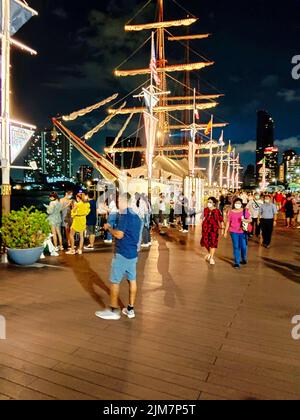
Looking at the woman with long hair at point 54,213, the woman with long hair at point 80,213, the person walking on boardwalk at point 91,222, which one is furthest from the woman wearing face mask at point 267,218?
the woman with long hair at point 54,213

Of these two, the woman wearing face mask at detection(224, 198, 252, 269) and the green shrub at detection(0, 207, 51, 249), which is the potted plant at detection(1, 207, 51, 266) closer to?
the green shrub at detection(0, 207, 51, 249)

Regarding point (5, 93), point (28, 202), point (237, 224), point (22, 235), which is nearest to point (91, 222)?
point (22, 235)

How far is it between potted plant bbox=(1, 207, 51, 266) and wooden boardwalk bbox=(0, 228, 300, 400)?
0.43 meters

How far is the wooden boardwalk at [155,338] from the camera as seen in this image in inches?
130

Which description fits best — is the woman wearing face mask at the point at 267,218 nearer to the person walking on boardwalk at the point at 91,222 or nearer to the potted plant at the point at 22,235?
the person walking on boardwalk at the point at 91,222

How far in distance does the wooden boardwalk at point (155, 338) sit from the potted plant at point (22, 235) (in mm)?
429

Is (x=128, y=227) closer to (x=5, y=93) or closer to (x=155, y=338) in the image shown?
(x=155, y=338)

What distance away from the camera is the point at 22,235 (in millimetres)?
8320

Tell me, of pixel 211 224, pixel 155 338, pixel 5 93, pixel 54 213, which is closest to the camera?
pixel 155 338

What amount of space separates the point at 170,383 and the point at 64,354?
1301 mm

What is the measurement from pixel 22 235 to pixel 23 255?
0.48 metres

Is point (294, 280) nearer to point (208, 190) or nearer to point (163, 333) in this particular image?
point (163, 333)

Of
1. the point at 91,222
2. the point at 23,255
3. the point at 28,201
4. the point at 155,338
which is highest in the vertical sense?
the point at 28,201

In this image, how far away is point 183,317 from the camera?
523cm
